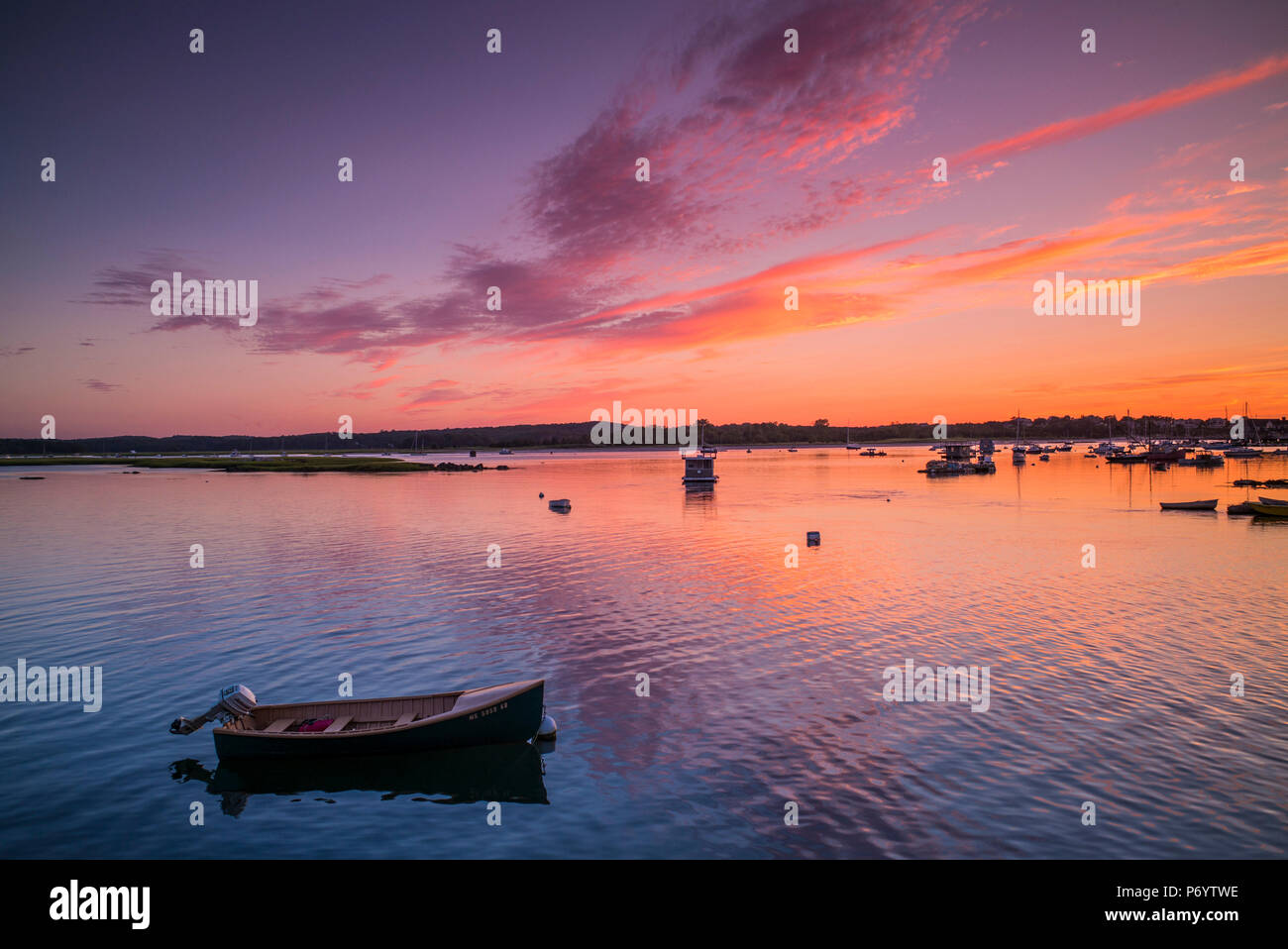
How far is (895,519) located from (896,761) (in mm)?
65462

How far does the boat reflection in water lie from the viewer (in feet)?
A: 61.9

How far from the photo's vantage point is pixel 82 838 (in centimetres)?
1623

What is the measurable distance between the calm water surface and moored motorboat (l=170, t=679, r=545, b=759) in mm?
810

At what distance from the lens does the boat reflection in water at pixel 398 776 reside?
18.9m

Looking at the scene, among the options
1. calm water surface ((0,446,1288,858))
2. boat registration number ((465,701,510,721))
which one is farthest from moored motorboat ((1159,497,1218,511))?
boat registration number ((465,701,510,721))

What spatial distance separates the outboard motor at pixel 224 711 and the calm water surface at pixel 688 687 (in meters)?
0.94

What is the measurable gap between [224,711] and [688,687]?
15614 mm

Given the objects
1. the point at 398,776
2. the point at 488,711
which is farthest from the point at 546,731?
the point at 398,776

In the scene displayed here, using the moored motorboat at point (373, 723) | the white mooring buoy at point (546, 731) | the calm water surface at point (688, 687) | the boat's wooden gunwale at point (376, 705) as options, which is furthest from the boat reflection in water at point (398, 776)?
the boat's wooden gunwale at point (376, 705)

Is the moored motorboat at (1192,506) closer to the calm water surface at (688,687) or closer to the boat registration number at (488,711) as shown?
the calm water surface at (688,687)
